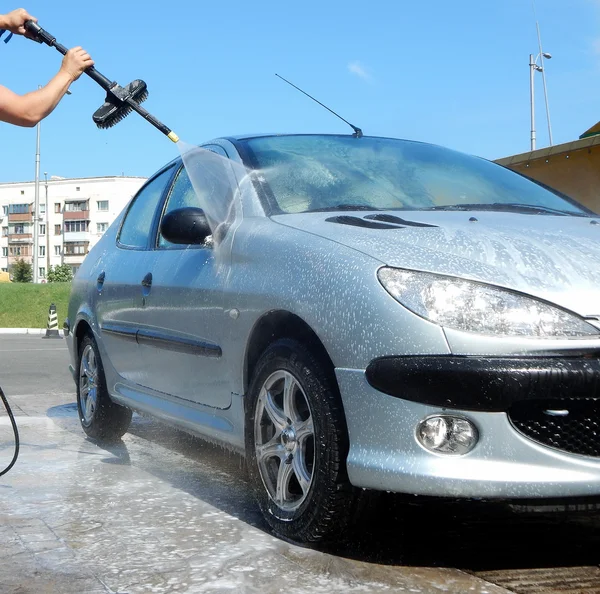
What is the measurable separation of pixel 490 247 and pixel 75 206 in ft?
342

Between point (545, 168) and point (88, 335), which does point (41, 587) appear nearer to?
point (88, 335)

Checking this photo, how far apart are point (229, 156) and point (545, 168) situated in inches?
255

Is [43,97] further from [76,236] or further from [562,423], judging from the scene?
[76,236]

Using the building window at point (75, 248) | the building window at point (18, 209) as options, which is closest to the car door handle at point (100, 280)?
the building window at point (75, 248)

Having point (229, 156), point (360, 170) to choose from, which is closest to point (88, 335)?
point (229, 156)

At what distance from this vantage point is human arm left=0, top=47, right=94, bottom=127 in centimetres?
329

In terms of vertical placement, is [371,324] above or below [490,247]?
below

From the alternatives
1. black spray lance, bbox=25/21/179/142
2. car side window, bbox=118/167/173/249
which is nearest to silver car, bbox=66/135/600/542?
black spray lance, bbox=25/21/179/142

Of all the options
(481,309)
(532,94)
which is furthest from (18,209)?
(481,309)

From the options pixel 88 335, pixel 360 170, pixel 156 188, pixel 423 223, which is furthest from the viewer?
pixel 88 335

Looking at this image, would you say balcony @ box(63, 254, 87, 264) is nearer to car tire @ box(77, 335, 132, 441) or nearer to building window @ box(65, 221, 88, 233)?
building window @ box(65, 221, 88, 233)

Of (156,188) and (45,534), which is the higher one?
(156,188)

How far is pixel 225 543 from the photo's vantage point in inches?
131

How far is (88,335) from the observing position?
18.9 feet
